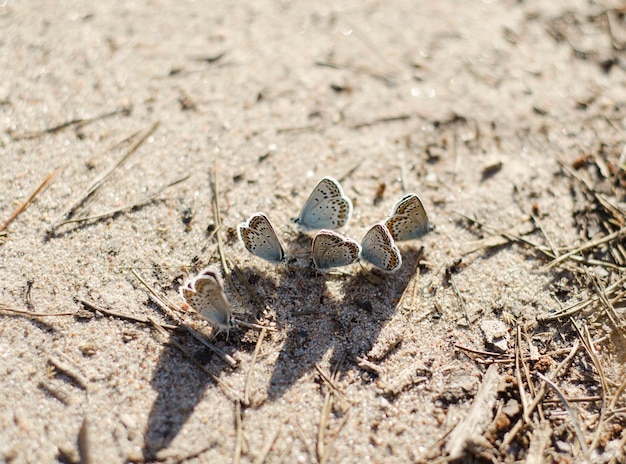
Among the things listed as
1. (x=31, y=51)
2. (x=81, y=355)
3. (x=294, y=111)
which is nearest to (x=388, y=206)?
(x=294, y=111)

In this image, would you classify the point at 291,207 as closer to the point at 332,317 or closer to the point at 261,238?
the point at 261,238

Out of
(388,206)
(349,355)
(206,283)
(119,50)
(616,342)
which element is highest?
(119,50)

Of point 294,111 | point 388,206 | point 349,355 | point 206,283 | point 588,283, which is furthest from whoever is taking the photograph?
point 294,111

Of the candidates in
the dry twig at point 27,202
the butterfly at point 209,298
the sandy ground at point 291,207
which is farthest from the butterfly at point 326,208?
the dry twig at point 27,202

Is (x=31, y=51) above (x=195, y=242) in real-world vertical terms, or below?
above

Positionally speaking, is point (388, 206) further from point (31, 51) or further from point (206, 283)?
point (31, 51)

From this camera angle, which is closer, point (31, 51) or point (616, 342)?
point (616, 342)

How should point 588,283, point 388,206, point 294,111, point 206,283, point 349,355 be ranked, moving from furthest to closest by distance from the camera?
point 294,111 → point 388,206 → point 588,283 → point 349,355 → point 206,283
